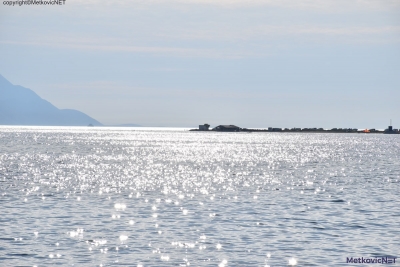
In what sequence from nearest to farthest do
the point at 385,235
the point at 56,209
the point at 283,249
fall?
the point at 283,249
the point at 385,235
the point at 56,209

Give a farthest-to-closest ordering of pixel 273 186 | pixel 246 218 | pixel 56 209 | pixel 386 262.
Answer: pixel 273 186, pixel 56 209, pixel 246 218, pixel 386 262

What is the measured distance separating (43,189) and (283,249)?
37.7m

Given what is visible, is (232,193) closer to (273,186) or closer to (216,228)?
(273,186)

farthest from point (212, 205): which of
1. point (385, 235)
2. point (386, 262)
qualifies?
point (386, 262)

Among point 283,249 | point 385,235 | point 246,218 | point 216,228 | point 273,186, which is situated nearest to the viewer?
point 283,249

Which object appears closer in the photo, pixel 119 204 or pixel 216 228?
pixel 216 228

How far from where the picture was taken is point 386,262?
32.1 metres

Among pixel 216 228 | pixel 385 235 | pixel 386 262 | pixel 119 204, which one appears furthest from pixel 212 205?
pixel 386 262

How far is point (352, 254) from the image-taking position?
33.7m

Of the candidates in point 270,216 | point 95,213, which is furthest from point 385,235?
point 95,213

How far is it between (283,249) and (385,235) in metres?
8.16

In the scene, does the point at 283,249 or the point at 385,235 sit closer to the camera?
the point at 283,249

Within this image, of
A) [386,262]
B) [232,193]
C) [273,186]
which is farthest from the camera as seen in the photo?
[273,186]

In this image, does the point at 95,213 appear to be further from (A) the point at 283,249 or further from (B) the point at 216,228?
(A) the point at 283,249
